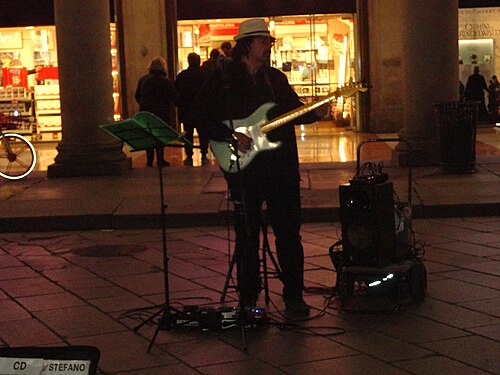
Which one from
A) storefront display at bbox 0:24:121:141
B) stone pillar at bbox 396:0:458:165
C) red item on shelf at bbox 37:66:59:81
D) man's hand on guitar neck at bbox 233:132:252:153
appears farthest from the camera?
red item on shelf at bbox 37:66:59:81

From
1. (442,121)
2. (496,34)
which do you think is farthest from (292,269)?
(496,34)

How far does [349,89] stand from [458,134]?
24.7 ft

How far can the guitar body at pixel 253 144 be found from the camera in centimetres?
671

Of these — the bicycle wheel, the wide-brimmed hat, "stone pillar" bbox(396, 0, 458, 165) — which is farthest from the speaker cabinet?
the bicycle wheel

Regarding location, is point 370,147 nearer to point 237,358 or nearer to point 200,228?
point 200,228

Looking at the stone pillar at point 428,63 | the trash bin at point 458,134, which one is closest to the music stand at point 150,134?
the trash bin at point 458,134

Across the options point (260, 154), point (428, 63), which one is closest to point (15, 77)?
point (428, 63)

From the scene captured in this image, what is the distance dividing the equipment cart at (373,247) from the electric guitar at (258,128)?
2.22 ft

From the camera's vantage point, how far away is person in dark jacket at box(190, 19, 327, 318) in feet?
22.3

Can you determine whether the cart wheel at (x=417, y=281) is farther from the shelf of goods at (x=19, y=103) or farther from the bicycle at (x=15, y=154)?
the shelf of goods at (x=19, y=103)

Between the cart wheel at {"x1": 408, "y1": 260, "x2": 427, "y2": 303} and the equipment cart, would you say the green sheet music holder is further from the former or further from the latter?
the cart wheel at {"x1": 408, "y1": 260, "x2": 427, "y2": 303}

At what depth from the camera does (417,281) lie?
7.09 meters

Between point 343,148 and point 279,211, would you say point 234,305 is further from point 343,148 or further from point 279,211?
point 343,148

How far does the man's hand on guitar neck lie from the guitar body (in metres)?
0.17
